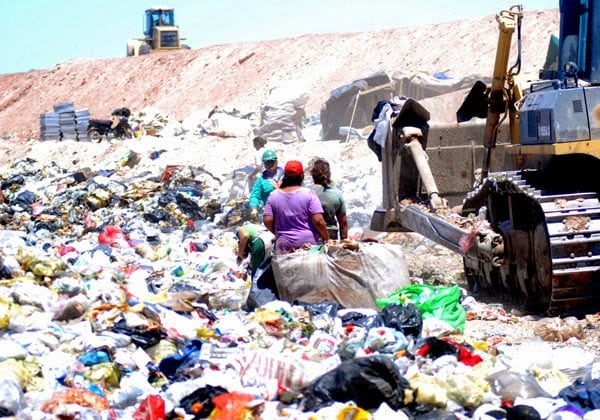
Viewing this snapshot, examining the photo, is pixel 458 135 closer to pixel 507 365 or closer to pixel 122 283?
pixel 122 283

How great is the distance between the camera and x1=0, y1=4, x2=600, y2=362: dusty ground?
2522 cm

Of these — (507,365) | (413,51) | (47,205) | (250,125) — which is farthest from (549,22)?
(507,365)

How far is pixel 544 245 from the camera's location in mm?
7789

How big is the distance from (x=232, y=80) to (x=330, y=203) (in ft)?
118

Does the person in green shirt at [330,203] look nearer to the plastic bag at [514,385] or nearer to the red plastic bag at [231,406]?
the plastic bag at [514,385]

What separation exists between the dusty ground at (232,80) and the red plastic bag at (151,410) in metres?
10.8

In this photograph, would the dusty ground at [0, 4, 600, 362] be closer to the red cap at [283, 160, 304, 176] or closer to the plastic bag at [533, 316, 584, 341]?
the red cap at [283, 160, 304, 176]

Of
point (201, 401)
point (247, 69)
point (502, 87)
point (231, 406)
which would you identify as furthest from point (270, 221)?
point (247, 69)

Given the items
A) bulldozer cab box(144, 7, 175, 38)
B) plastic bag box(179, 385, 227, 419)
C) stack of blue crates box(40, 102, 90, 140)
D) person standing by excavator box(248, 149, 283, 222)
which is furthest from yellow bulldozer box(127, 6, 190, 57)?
plastic bag box(179, 385, 227, 419)

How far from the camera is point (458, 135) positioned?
1140cm

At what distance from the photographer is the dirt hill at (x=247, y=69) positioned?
3669 centimetres

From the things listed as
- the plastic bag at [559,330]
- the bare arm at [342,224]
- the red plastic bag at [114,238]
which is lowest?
the red plastic bag at [114,238]

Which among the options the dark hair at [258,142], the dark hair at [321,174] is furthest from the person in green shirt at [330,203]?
the dark hair at [258,142]

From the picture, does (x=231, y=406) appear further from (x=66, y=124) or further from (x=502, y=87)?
(x=66, y=124)
